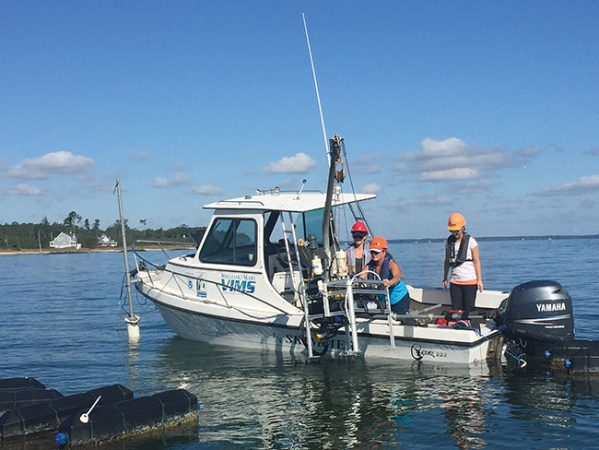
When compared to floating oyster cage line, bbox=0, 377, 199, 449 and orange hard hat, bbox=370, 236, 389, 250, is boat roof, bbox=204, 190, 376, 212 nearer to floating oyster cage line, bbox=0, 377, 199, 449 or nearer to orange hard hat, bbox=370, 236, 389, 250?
orange hard hat, bbox=370, 236, 389, 250

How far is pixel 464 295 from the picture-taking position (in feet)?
33.3

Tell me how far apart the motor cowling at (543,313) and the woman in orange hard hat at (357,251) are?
2.31 metres

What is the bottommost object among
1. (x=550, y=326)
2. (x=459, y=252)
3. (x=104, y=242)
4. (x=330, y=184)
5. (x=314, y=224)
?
(x=550, y=326)

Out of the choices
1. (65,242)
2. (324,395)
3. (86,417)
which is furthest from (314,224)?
(65,242)

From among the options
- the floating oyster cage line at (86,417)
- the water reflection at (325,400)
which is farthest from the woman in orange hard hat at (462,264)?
the floating oyster cage line at (86,417)

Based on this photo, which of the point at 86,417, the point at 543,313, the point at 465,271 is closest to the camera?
the point at 86,417

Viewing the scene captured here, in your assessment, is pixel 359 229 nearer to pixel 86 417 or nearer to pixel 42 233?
pixel 86 417

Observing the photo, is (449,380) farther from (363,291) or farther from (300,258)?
(300,258)

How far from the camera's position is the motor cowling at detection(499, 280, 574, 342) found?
9086 millimetres

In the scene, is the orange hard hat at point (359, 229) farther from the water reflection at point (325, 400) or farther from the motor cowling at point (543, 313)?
the motor cowling at point (543, 313)

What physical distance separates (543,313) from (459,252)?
149 cm

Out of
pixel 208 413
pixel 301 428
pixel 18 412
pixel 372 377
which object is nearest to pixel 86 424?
pixel 18 412

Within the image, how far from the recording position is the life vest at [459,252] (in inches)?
393

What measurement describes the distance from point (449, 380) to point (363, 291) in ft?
5.37
